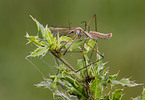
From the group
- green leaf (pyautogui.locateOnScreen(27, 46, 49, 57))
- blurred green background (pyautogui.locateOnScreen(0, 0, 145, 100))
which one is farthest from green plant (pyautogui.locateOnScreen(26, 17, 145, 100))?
blurred green background (pyautogui.locateOnScreen(0, 0, 145, 100))

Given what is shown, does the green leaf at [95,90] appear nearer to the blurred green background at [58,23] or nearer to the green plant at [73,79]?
the green plant at [73,79]

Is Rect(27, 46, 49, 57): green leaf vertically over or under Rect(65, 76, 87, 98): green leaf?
over

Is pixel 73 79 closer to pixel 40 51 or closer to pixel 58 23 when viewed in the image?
pixel 40 51

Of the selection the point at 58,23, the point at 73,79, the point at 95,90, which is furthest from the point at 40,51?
the point at 58,23

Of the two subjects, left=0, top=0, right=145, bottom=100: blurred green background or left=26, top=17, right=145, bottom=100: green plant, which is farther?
left=0, top=0, right=145, bottom=100: blurred green background

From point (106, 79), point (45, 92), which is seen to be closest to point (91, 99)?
point (106, 79)

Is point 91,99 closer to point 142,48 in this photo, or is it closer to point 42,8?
point 142,48

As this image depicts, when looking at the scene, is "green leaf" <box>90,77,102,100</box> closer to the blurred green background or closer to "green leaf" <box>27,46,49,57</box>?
"green leaf" <box>27,46,49,57</box>

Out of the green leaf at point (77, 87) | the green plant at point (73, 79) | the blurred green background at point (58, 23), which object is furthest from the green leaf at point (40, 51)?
the blurred green background at point (58, 23)

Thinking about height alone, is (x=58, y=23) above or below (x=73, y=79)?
above
